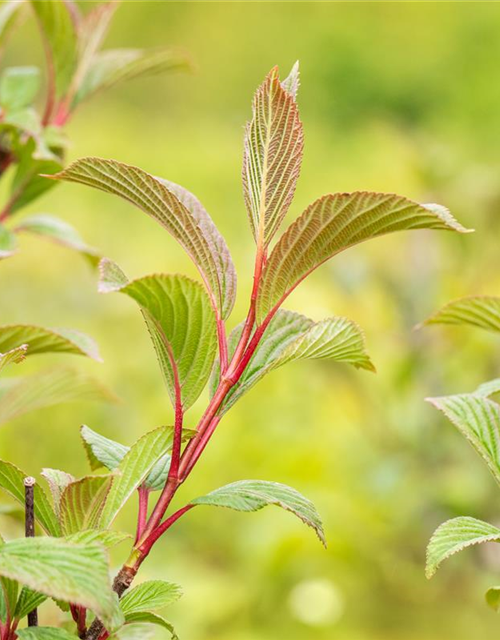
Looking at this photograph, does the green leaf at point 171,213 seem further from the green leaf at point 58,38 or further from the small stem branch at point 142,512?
the green leaf at point 58,38

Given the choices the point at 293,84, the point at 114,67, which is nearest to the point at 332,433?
the point at 114,67

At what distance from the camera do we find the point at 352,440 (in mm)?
1484

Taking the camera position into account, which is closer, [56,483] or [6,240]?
[56,483]

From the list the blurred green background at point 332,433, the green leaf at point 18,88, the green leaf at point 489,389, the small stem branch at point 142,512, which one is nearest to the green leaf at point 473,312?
the green leaf at point 489,389

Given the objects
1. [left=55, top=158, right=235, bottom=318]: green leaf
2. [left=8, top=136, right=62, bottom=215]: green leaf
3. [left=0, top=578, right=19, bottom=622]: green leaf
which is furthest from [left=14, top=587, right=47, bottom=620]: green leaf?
[left=8, top=136, right=62, bottom=215]: green leaf

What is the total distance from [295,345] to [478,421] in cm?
8

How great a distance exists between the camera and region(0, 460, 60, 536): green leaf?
10.7 inches

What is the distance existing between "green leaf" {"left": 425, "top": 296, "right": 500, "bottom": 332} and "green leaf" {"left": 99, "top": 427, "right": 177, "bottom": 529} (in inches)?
4.7

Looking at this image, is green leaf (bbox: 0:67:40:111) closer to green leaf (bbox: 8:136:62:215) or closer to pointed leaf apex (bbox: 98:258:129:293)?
green leaf (bbox: 8:136:62:215)

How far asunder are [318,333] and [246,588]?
3.29ft

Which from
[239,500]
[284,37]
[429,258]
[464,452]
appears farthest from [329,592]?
[284,37]

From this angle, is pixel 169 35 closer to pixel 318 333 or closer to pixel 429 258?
pixel 429 258

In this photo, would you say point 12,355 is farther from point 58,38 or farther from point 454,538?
point 58,38

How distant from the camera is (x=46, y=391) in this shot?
16.5 inches
